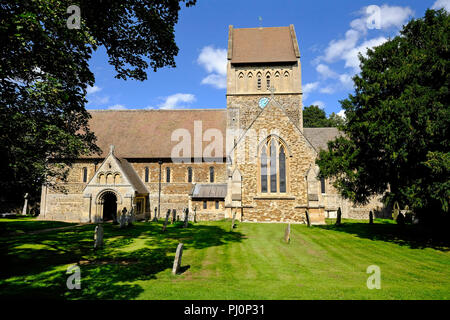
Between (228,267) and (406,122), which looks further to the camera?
(406,122)

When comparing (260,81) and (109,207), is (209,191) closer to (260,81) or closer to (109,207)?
(109,207)

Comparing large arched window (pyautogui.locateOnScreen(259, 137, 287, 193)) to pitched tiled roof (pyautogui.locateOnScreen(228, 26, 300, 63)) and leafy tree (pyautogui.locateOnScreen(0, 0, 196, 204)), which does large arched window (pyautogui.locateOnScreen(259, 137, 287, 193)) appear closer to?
leafy tree (pyautogui.locateOnScreen(0, 0, 196, 204))

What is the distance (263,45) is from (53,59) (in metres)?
27.5

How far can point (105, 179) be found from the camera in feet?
77.3

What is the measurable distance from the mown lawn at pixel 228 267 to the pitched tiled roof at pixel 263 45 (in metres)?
21.8

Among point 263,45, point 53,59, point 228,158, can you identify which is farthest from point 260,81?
point 53,59

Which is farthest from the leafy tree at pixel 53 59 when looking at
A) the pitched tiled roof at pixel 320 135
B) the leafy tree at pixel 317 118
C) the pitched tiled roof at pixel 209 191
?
the leafy tree at pixel 317 118

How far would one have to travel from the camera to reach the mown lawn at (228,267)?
630 centimetres

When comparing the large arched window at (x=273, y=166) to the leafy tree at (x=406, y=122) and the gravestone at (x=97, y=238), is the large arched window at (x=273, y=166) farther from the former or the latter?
the gravestone at (x=97, y=238)

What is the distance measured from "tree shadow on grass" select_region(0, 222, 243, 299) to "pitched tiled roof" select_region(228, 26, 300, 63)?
2214 centimetres

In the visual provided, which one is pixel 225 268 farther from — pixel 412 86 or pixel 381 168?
pixel 412 86

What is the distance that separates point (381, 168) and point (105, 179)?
21.6 metres

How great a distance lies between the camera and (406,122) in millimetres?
11000

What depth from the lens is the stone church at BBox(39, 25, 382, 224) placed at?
1948 cm
